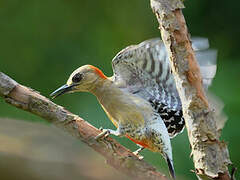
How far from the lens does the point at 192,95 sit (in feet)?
6.21

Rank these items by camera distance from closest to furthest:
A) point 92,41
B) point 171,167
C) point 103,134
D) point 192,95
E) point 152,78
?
point 192,95, point 103,134, point 171,167, point 152,78, point 92,41

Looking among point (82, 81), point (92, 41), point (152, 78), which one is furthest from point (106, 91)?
point (92, 41)

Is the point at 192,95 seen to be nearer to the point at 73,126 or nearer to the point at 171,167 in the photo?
the point at 73,126

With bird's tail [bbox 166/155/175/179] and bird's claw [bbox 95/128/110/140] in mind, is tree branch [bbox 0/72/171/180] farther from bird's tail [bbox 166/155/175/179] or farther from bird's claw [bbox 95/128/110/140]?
bird's tail [bbox 166/155/175/179]

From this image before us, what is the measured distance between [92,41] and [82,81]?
6.18 feet

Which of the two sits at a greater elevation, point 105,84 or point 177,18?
point 177,18

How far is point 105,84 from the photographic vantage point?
9.46 ft

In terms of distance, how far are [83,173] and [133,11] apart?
4476 mm

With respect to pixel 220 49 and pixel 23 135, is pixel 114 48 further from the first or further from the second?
pixel 23 135

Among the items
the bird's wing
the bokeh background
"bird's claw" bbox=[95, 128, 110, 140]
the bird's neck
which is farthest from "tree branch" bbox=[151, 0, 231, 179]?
the bokeh background

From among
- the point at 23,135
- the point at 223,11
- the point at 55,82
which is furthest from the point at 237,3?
the point at 23,135

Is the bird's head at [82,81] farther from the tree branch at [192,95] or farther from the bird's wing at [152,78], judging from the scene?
the tree branch at [192,95]

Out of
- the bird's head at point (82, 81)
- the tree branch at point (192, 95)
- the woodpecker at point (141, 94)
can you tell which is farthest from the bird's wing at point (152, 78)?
the tree branch at point (192, 95)

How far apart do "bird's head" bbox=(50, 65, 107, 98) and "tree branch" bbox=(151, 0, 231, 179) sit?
3.30ft
